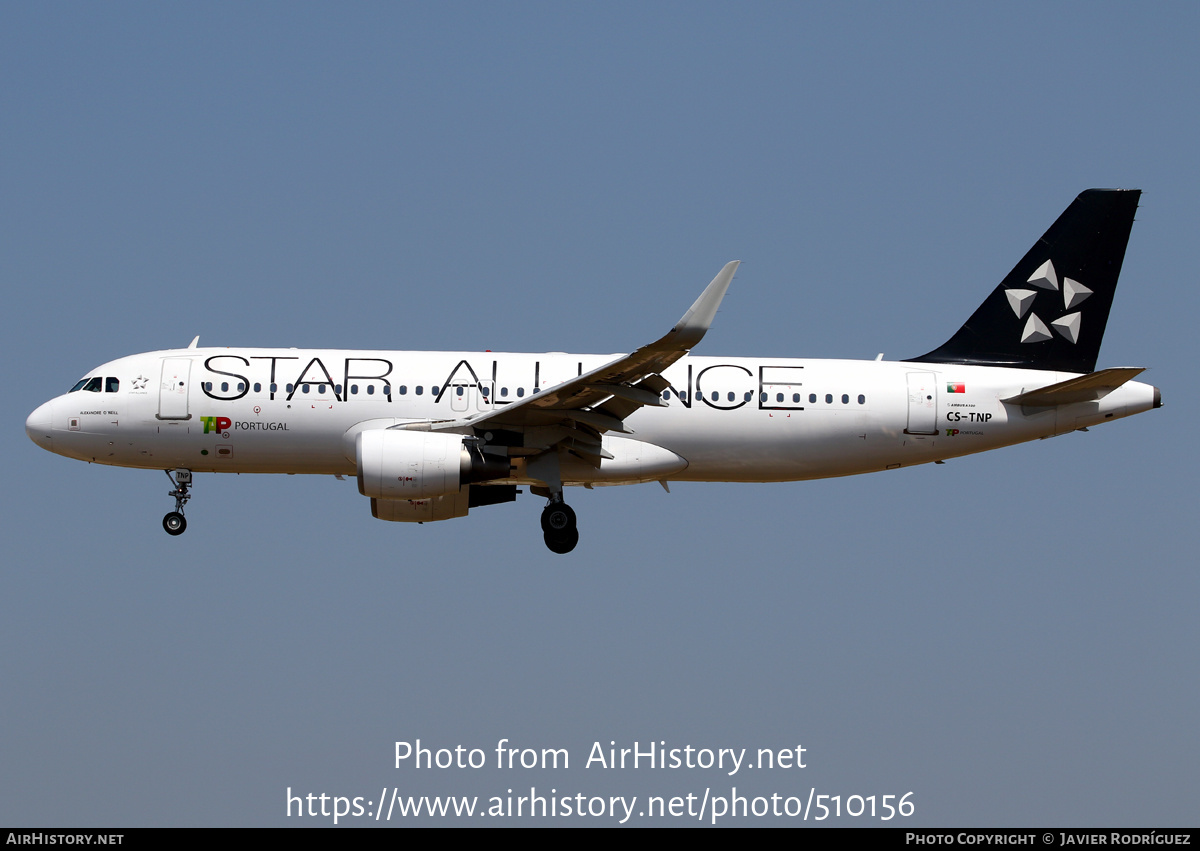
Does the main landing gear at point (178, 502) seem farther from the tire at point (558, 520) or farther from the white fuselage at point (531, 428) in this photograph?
the tire at point (558, 520)

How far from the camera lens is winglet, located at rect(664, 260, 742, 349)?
24281 millimetres

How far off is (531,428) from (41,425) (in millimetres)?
10274

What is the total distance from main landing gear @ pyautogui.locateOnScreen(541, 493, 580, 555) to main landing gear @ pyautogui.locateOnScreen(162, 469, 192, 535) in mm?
7601

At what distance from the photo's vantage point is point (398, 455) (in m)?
27.5

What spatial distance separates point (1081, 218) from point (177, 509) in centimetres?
2141

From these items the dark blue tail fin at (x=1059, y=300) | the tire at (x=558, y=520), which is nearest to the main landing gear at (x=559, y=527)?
the tire at (x=558, y=520)

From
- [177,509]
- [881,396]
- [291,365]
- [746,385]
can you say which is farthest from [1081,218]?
[177,509]

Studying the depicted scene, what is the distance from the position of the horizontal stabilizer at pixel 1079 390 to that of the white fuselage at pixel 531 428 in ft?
0.66

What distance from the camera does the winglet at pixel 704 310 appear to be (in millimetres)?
24281

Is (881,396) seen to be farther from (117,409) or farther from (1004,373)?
(117,409)

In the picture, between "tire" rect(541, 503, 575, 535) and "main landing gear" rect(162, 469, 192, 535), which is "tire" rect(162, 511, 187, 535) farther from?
"tire" rect(541, 503, 575, 535)

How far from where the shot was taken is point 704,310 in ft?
80.5

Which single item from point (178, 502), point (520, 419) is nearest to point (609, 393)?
point (520, 419)

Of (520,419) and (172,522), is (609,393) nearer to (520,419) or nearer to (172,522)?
(520,419)
